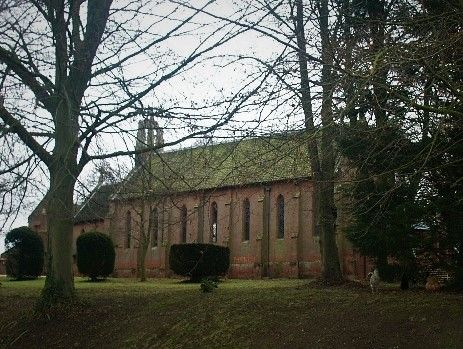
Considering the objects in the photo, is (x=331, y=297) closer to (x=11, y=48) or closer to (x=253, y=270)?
(x=11, y=48)

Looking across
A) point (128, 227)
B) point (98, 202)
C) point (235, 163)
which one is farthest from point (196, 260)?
point (235, 163)

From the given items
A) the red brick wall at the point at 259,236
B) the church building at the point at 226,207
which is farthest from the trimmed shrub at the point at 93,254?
the red brick wall at the point at 259,236

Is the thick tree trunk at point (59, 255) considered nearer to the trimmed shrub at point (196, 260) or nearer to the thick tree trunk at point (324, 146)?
the thick tree trunk at point (324, 146)

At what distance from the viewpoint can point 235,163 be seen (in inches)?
414

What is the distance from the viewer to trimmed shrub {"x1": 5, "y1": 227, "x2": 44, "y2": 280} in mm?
29734

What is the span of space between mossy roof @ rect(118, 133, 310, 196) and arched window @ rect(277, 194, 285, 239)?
21213mm

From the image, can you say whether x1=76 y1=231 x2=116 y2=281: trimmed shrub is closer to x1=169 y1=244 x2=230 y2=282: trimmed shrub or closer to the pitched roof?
x1=169 y1=244 x2=230 y2=282: trimmed shrub

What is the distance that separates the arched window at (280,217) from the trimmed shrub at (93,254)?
10.6m

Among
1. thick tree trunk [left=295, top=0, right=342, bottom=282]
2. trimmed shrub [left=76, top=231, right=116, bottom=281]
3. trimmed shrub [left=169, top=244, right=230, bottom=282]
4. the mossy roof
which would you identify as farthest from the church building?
trimmed shrub [left=169, top=244, right=230, bottom=282]

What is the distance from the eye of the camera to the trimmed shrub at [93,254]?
27562 mm

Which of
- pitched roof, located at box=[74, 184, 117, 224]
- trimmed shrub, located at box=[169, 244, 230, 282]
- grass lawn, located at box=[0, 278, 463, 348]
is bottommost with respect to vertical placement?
grass lawn, located at box=[0, 278, 463, 348]

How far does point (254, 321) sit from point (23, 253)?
1997cm

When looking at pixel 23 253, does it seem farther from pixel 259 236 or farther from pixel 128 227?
pixel 259 236

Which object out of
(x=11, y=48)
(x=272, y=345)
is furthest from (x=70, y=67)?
(x=272, y=345)
